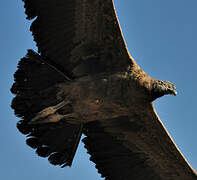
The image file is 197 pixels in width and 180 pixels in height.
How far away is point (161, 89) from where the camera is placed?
7652 mm

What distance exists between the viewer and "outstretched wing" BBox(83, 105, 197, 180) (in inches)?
340

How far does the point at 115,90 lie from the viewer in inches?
307

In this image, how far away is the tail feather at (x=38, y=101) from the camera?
8141mm

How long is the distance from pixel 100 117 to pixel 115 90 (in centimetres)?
82

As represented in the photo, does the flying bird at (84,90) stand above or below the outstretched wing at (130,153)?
above

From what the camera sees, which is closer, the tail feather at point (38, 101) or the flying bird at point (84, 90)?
the flying bird at point (84, 90)

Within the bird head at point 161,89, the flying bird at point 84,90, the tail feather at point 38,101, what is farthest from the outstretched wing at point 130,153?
the bird head at point 161,89

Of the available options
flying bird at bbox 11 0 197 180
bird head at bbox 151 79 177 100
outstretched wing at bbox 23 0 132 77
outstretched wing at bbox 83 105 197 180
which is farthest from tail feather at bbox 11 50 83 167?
bird head at bbox 151 79 177 100

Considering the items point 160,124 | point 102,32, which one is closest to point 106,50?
point 102,32

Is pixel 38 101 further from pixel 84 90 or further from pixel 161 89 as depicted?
pixel 161 89

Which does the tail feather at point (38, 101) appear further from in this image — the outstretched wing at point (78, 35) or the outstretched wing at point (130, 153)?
the outstretched wing at point (130, 153)

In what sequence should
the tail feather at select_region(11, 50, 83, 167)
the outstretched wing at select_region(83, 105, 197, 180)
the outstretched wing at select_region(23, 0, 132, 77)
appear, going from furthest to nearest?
the outstretched wing at select_region(83, 105, 197, 180), the tail feather at select_region(11, 50, 83, 167), the outstretched wing at select_region(23, 0, 132, 77)

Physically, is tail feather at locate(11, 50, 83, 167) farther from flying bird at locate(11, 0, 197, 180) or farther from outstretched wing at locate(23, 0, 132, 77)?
outstretched wing at locate(23, 0, 132, 77)

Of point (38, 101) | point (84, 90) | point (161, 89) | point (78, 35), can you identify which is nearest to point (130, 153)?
point (84, 90)
